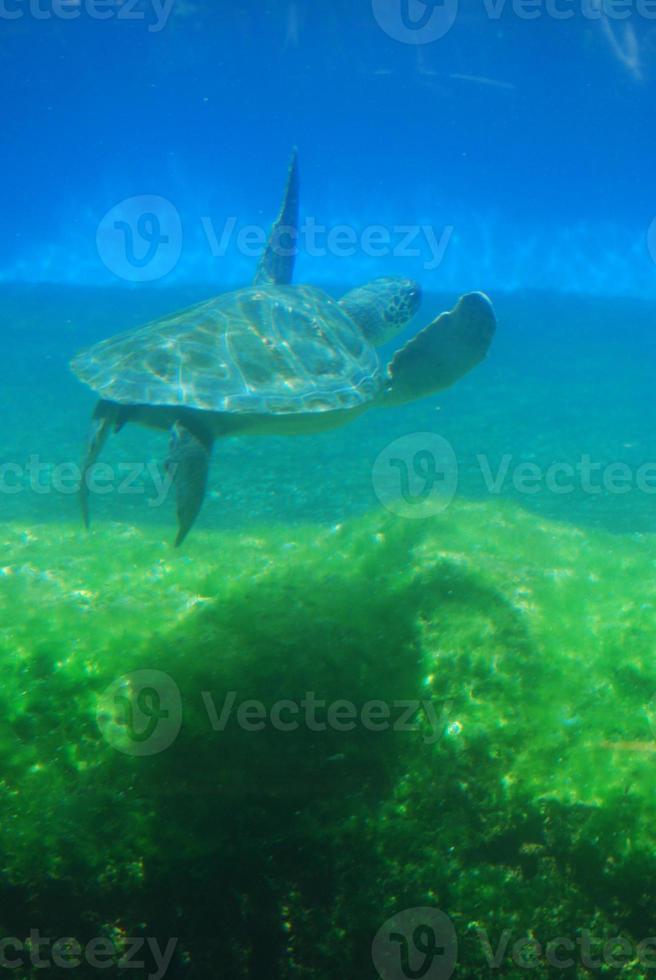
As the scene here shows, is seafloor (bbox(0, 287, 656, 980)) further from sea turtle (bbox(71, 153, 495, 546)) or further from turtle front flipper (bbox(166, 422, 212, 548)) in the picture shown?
sea turtle (bbox(71, 153, 495, 546))

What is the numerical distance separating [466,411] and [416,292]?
6701 mm

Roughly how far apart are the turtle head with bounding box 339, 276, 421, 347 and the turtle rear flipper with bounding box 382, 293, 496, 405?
1.91 meters

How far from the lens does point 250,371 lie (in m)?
6.97

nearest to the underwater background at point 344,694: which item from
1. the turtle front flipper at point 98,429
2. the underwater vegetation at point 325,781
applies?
the underwater vegetation at point 325,781

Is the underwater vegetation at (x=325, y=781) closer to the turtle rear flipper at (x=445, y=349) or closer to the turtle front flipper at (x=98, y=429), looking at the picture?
the turtle front flipper at (x=98, y=429)

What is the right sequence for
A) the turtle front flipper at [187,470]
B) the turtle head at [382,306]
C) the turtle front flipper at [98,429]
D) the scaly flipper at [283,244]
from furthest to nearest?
1. the scaly flipper at [283,244]
2. the turtle head at [382,306]
3. the turtle front flipper at [98,429]
4. the turtle front flipper at [187,470]

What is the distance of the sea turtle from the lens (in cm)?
663

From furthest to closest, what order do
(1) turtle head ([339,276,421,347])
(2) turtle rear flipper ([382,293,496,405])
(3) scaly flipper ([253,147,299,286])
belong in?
(3) scaly flipper ([253,147,299,286]) < (1) turtle head ([339,276,421,347]) < (2) turtle rear flipper ([382,293,496,405])

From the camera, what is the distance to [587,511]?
429 inches


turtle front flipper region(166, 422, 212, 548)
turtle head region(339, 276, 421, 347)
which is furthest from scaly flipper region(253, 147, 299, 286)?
turtle front flipper region(166, 422, 212, 548)

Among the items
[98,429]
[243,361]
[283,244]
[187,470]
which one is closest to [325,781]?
[187,470]

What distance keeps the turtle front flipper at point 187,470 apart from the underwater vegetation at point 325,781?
3.90 ft

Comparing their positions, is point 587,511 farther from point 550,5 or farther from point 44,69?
point 44,69

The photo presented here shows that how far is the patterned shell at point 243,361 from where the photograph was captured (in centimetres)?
665
